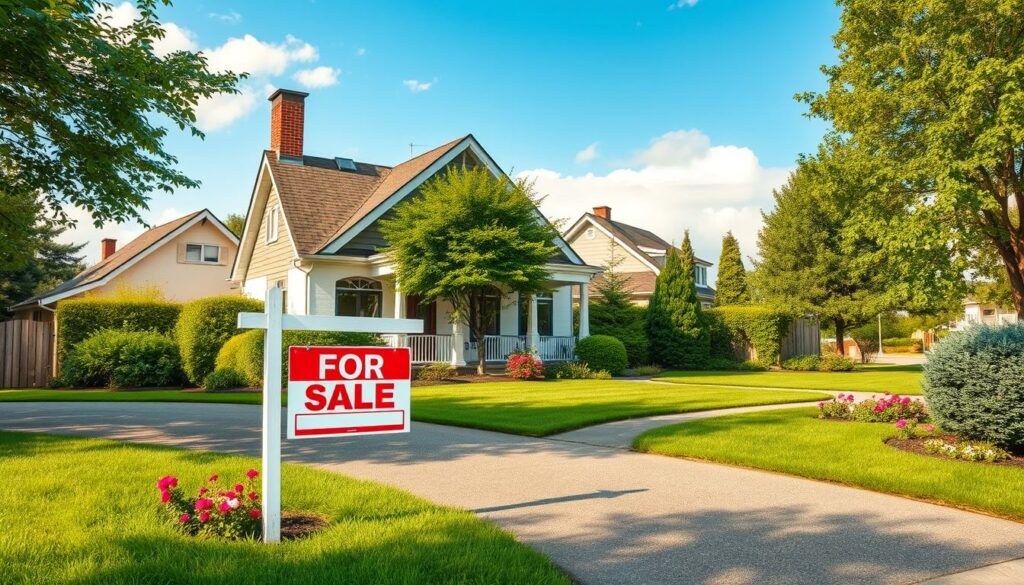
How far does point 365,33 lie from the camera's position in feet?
36.9

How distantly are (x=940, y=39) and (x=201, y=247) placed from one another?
93.5 feet

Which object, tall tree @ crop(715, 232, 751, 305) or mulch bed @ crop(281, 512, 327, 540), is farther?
tall tree @ crop(715, 232, 751, 305)

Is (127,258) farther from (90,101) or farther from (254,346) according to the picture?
(90,101)

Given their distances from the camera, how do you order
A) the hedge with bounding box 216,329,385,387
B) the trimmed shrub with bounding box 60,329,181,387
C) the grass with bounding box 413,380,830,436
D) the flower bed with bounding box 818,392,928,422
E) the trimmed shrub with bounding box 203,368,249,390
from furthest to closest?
the trimmed shrub with bounding box 60,329,181,387 < the trimmed shrub with bounding box 203,368,249,390 < the hedge with bounding box 216,329,385,387 < the grass with bounding box 413,380,830,436 < the flower bed with bounding box 818,392,928,422

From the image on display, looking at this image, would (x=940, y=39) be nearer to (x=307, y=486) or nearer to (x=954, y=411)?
(x=954, y=411)

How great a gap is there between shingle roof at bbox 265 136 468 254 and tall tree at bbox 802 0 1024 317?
1223cm

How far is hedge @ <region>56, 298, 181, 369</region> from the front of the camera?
722 inches

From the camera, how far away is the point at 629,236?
4059cm

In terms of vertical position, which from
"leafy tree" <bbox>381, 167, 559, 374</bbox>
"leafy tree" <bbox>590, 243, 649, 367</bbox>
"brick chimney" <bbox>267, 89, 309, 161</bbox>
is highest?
"brick chimney" <bbox>267, 89, 309, 161</bbox>

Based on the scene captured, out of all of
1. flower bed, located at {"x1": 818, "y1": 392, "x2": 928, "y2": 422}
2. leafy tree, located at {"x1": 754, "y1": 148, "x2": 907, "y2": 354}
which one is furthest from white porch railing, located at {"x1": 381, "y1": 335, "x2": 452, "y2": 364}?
leafy tree, located at {"x1": 754, "y1": 148, "x2": 907, "y2": 354}

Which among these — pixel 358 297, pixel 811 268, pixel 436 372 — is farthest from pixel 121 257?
pixel 811 268

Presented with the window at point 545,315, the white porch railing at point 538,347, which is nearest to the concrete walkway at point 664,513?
the white porch railing at point 538,347

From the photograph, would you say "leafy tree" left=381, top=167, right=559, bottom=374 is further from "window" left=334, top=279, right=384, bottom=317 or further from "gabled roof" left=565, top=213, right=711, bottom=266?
"gabled roof" left=565, top=213, right=711, bottom=266

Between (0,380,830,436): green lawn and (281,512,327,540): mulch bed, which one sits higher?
(281,512,327,540): mulch bed
